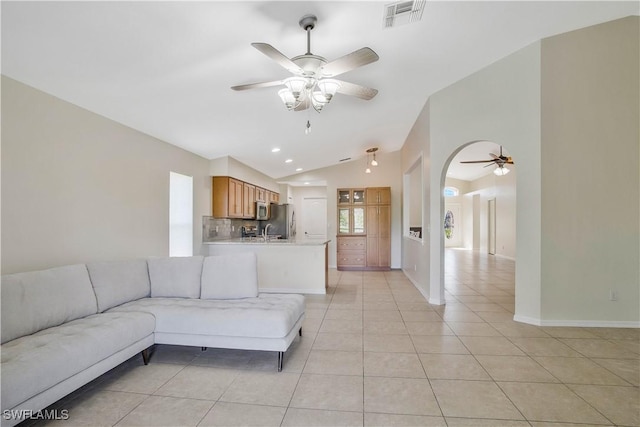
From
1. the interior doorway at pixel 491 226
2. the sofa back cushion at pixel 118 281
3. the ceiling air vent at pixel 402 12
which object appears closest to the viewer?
the ceiling air vent at pixel 402 12

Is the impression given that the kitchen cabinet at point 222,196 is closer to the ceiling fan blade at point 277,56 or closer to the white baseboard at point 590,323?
the ceiling fan blade at point 277,56

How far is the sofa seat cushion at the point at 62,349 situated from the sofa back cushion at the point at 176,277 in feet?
2.14

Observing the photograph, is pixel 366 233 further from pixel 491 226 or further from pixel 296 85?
pixel 296 85

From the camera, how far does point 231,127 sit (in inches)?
172

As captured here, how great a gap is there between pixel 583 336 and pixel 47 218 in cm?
537

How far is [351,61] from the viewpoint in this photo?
2252mm

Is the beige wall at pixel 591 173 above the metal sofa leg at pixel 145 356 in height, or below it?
above

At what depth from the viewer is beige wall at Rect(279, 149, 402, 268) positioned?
8.20 m

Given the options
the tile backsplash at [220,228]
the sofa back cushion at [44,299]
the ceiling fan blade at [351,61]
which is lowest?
the sofa back cushion at [44,299]

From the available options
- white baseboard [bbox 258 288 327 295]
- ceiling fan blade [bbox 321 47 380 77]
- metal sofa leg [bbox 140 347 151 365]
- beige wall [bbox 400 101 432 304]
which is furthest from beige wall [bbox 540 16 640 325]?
metal sofa leg [bbox 140 347 151 365]

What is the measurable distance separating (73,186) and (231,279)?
1.76 meters

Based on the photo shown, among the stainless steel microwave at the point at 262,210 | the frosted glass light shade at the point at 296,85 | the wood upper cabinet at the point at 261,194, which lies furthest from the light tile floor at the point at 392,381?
the wood upper cabinet at the point at 261,194

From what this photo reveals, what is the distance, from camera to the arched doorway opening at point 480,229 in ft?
15.8

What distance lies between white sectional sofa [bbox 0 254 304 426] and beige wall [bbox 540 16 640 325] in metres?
3.12
